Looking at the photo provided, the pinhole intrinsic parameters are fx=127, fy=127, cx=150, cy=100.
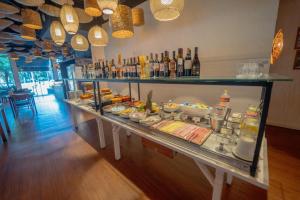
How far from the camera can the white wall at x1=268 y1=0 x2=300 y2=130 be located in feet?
8.25

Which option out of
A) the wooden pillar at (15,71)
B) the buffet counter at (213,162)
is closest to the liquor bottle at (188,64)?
the buffet counter at (213,162)

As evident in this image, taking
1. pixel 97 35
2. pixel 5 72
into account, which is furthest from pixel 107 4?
pixel 5 72

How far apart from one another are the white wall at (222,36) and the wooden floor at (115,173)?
3.51 feet

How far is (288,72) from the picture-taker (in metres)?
2.65

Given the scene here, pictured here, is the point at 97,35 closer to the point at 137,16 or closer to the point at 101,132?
the point at 137,16

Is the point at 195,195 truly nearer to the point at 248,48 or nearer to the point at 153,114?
the point at 153,114

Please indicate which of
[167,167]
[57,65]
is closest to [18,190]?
[167,167]

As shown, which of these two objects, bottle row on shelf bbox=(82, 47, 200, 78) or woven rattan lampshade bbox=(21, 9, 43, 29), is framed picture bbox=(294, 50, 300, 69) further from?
woven rattan lampshade bbox=(21, 9, 43, 29)

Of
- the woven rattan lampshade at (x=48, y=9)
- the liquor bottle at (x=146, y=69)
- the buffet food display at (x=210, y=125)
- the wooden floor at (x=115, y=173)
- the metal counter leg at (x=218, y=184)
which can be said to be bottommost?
the wooden floor at (x=115, y=173)

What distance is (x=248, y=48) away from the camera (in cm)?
183

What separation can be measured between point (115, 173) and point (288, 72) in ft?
12.5

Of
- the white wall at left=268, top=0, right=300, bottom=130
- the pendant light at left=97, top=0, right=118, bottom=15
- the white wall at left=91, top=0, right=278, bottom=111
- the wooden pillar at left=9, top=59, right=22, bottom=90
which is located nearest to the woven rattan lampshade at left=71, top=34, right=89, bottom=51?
the pendant light at left=97, top=0, right=118, bottom=15

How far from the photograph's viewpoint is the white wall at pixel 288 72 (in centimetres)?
251

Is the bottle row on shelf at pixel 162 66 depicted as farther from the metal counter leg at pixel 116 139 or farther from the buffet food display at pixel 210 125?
the metal counter leg at pixel 116 139
